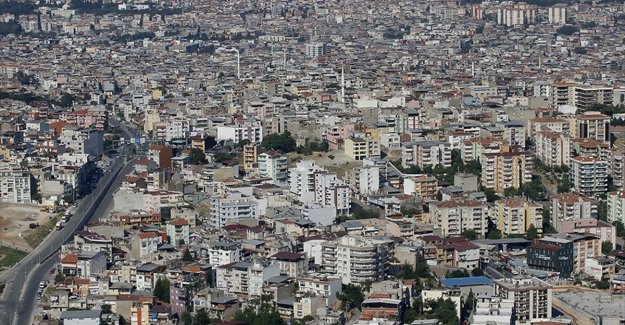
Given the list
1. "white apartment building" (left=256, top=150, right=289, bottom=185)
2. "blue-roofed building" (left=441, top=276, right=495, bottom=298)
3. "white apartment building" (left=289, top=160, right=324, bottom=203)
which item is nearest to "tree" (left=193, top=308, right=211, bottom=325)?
"blue-roofed building" (left=441, top=276, right=495, bottom=298)

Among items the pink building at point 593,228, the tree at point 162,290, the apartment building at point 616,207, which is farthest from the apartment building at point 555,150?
the tree at point 162,290

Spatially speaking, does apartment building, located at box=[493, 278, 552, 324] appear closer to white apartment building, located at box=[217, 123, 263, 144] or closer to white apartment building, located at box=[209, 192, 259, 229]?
white apartment building, located at box=[209, 192, 259, 229]

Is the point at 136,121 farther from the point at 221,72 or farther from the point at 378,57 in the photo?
the point at 378,57

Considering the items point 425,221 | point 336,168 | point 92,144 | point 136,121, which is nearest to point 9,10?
point 136,121

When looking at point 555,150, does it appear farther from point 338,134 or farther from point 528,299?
point 528,299

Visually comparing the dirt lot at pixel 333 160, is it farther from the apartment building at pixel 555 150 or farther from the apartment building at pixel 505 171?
the apartment building at pixel 555 150

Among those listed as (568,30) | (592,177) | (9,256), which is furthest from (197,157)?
(568,30)
